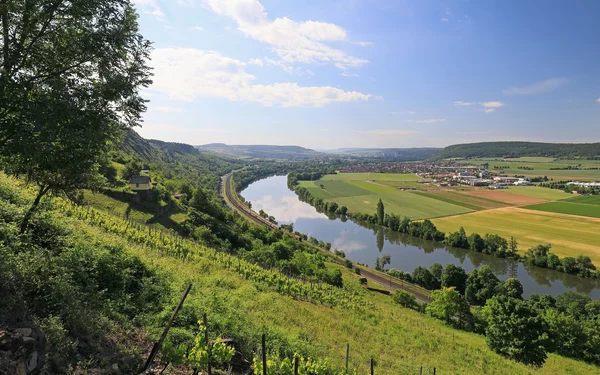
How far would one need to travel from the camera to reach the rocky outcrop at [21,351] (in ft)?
16.6

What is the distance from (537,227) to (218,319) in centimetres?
9621

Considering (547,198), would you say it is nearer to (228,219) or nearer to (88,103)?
(228,219)

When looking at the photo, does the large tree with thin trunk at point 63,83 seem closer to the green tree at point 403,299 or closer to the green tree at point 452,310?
the green tree at point 452,310

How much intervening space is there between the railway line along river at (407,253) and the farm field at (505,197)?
5887cm

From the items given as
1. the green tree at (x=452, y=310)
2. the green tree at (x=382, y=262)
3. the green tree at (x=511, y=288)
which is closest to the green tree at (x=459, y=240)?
the green tree at (x=382, y=262)

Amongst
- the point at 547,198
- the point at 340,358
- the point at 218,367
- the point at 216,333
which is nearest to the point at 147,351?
the point at 218,367

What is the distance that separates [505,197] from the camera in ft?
405

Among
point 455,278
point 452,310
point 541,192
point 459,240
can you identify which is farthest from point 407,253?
point 541,192

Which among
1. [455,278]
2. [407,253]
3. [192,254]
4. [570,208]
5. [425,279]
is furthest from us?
[570,208]

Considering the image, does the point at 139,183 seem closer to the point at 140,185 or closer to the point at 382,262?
the point at 140,185

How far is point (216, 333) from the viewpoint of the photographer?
10586mm

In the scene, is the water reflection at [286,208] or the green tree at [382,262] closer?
the green tree at [382,262]

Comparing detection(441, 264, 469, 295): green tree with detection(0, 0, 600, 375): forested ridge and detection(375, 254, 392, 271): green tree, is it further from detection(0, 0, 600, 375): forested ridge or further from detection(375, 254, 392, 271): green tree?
detection(0, 0, 600, 375): forested ridge

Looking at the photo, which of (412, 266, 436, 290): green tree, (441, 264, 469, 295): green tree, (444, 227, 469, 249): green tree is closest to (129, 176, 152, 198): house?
(412, 266, 436, 290): green tree
